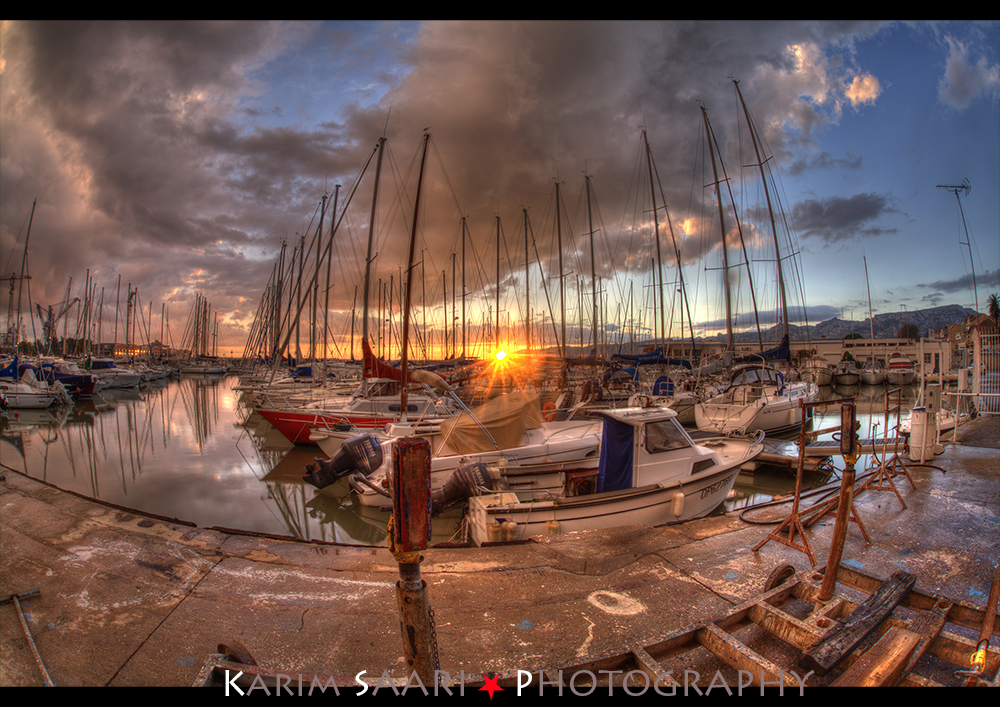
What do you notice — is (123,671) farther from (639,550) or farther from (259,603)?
(639,550)

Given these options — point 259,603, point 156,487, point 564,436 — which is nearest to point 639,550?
point 259,603

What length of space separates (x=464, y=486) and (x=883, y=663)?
6925mm

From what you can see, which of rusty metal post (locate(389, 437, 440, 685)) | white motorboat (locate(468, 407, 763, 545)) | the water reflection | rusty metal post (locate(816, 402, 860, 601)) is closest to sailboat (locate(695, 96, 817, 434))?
the water reflection

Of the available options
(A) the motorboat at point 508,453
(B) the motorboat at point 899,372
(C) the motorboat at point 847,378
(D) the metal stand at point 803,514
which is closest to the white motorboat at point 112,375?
(A) the motorboat at point 508,453

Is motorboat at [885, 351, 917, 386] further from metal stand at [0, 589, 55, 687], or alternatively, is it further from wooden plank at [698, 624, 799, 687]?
metal stand at [0, 589, 55, 687]

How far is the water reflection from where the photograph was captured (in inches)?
378

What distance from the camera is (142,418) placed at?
2403cm

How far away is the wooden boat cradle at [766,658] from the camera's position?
Answer: 236 cm

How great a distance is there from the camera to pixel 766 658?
279cm

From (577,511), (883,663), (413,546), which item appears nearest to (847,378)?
(577,511)

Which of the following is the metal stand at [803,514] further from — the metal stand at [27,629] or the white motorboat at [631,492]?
the metal stand at [27,629]

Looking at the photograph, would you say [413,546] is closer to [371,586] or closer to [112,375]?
[371,586]

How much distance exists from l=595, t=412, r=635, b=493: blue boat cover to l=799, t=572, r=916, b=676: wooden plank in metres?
4.61

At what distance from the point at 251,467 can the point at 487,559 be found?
40.5 ft
